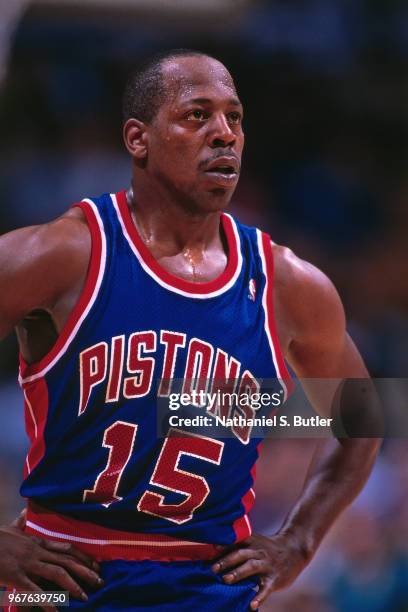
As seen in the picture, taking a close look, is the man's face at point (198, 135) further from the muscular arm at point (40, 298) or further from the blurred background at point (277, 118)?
the blurred background at point (277, 118)

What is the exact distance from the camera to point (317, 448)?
9.17 ft

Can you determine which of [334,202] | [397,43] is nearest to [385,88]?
[397,43]

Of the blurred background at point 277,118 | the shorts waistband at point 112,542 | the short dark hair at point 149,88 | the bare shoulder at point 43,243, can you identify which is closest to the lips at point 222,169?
the short dark hair at point 149,88

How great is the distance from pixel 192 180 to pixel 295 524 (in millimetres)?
949

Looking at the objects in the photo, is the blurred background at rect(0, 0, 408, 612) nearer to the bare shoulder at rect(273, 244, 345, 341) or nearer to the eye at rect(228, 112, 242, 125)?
the bare shoulder at rect(273, 244, 345, 341)

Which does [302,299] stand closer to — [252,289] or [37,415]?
[252,289]

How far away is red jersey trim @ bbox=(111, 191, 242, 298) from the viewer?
2328 millimetres

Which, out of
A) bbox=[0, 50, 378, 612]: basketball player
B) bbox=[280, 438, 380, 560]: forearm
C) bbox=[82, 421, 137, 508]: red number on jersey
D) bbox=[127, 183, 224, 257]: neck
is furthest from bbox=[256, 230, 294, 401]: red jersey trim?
bbox=[82, 421, 137, 508]: red number on jersey

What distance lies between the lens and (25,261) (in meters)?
2.16

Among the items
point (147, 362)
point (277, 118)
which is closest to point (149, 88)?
point (147, 362)

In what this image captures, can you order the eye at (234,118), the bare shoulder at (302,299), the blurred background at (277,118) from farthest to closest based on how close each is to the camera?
the blurred background at (277,118)
the bare shoulder at (302,299)
the eye at (234,118)

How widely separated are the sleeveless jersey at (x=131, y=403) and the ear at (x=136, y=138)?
208 mm

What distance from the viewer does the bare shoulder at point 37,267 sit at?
215 centimetres

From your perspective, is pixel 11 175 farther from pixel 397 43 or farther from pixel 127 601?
pixel 127 601
